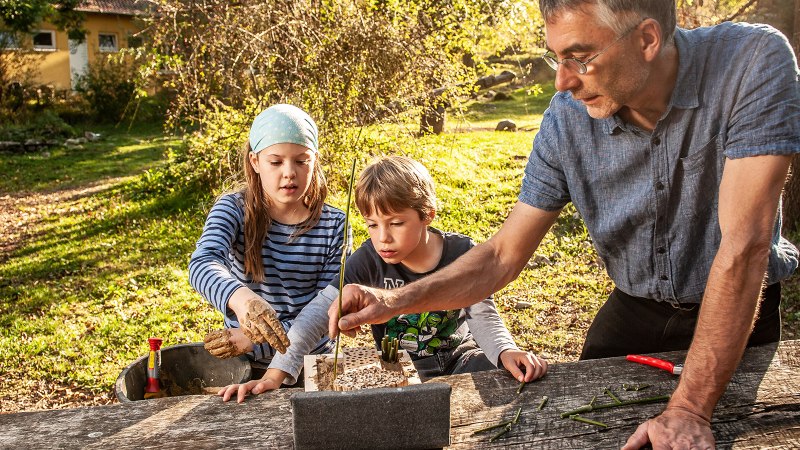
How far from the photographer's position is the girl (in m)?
3.11

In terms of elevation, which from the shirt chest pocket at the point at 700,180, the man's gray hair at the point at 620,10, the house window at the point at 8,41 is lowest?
the shirt chest pocket at the point at 700,180

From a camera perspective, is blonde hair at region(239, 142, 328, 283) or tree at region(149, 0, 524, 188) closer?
blonde hair at region(239, 142, 328, 283)

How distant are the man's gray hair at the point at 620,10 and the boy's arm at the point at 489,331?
1005 mm

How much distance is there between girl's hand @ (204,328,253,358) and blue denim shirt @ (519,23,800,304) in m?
1.02

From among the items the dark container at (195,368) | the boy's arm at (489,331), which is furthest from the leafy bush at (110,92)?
the boy's arm at (489,331)

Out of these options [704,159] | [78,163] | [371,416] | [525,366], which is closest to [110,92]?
[78,163]

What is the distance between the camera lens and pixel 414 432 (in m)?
1.70

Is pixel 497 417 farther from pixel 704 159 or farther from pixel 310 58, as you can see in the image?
pixel 310 58

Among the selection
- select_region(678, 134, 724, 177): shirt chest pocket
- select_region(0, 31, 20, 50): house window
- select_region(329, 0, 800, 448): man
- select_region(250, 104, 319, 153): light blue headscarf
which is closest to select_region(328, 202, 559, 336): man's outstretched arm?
select_region(329, 0, 800, 448): man

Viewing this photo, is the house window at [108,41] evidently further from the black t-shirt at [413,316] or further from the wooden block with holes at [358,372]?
the wooden block with holes at [358,372]

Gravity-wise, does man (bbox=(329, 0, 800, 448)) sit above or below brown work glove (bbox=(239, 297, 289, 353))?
above

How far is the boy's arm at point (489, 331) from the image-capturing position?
8.30 feet

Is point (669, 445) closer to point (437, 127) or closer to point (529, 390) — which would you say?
point (529, 390)

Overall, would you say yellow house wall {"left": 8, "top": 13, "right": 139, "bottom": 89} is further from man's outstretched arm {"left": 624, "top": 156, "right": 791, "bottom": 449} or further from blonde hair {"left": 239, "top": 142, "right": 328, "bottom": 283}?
man's outstretched arm {"left": 624, "top": 156, "right": 791, "bottom": 449}
